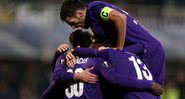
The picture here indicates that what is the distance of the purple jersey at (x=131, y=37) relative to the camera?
31.0 feet

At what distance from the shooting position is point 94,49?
9133mm

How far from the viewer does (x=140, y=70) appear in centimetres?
896

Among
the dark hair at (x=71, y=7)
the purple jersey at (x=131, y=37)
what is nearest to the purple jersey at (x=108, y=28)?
the purple jersey at (x=131, y=37)

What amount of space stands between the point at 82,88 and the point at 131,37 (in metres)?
0.86

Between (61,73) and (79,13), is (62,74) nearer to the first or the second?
(61,73)

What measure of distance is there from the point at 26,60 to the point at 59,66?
56.4 ft

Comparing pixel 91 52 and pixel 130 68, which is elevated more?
pixel 91 52

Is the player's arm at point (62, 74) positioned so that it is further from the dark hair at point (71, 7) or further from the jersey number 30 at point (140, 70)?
the jersey number 30 at point (140, 70)

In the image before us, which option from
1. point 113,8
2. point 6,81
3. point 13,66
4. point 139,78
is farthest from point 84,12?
point 13,66

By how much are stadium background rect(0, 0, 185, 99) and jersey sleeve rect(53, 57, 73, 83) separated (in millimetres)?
14809

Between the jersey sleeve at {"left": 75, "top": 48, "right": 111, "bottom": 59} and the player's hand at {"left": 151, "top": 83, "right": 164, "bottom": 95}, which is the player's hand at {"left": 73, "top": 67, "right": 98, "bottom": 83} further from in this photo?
the player's hand at {"left": 151, "top": 83, "right": 164, "bottom": 95}

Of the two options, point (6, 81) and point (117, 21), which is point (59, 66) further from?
point (6, 81)

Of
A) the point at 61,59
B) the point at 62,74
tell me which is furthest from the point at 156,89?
the point at 61,59

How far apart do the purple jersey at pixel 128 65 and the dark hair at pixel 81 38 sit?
37 centimetres
